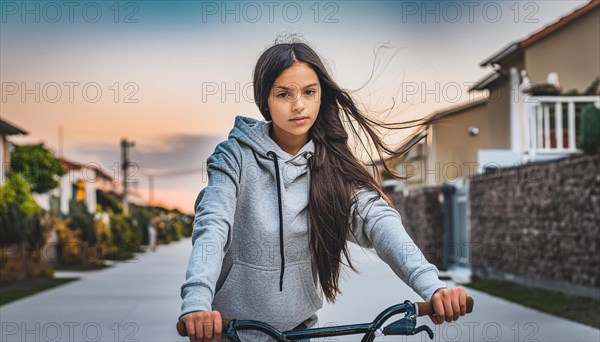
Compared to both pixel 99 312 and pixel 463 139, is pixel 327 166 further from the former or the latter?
pixel 463 139

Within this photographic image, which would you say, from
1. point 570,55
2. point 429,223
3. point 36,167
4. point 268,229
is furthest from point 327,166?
point 36,167

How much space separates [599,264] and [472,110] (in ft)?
49.0

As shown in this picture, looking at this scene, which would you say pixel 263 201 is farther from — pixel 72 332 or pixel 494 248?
pixel 494 248

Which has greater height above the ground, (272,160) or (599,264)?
(272,160)

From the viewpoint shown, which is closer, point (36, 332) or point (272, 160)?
point (272, 160)

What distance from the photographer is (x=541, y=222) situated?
42.8 ft

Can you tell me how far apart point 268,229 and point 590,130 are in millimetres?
11860

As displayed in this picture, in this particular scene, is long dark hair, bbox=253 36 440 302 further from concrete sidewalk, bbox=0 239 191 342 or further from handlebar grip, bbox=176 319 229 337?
concrete sidewalk, bbox=0 239 191 342

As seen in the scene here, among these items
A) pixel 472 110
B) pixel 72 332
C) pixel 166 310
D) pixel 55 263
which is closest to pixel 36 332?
pixel 72 332

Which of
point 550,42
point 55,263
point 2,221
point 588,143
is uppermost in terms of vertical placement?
point 550,42

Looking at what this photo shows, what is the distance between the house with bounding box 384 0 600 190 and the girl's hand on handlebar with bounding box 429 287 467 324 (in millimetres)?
10108

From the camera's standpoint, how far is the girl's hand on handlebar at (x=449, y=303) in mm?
2396

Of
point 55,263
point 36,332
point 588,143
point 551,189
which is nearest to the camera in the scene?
point 36,332

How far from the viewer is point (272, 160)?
9.46ft
